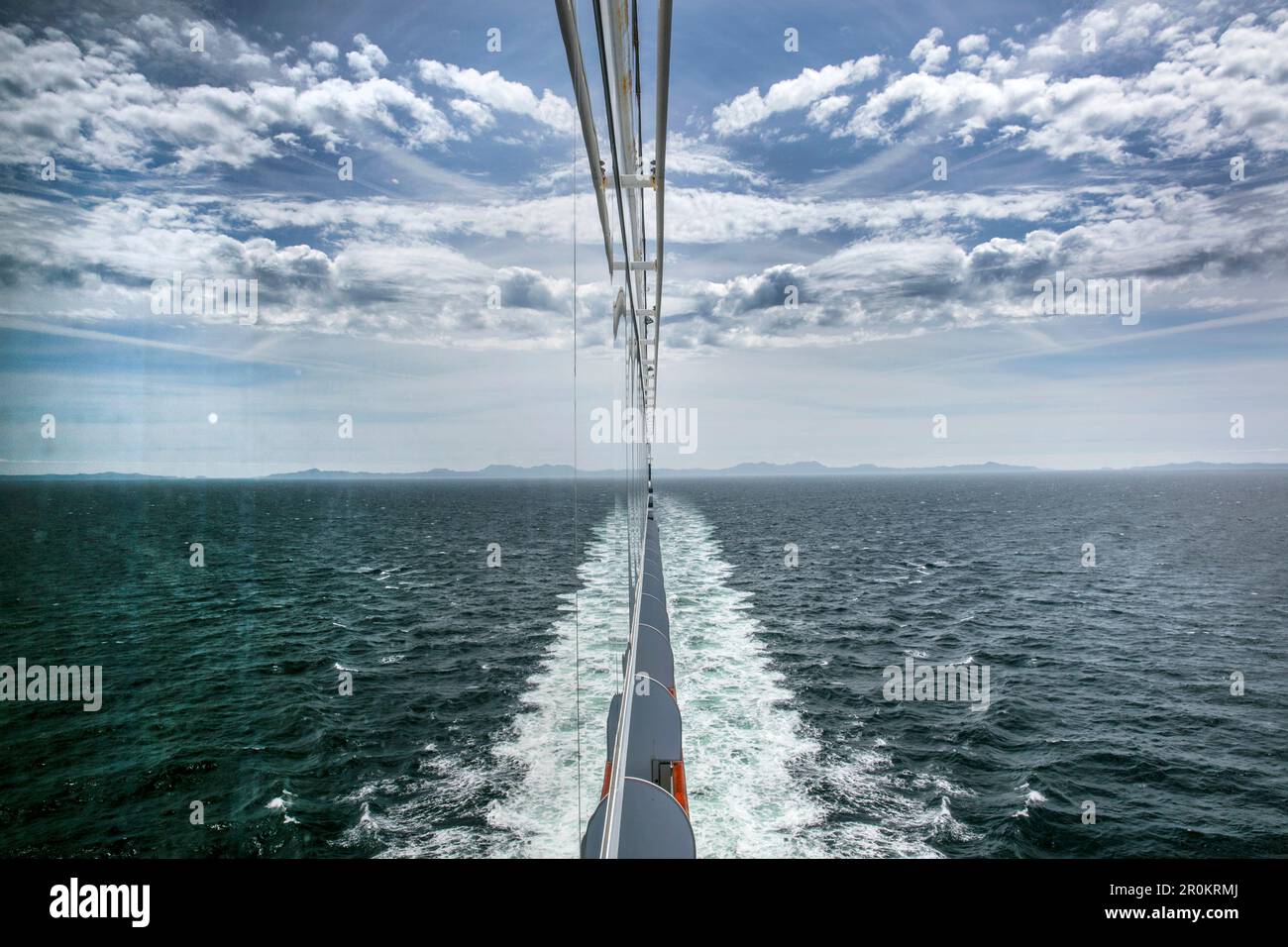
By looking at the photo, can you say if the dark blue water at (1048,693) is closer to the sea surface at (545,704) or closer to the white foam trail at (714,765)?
the sea surface at (545,704)

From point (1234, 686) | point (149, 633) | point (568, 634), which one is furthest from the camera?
point (1234, 686)

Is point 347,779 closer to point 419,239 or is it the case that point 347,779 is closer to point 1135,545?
point 419,239
